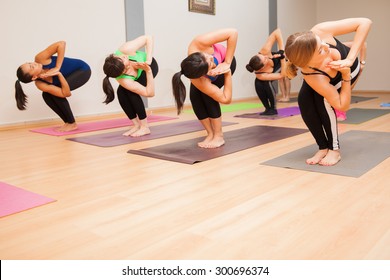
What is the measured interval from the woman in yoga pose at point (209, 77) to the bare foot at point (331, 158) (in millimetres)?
763

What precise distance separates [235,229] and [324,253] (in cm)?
31

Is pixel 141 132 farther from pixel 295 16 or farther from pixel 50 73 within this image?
pixel 295 16

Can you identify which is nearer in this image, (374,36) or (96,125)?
(96,125)

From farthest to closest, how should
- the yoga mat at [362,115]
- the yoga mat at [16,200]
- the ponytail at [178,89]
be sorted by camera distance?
the yoga mat at [362,115], the ponytail at [178,89], the yoga mat at [16,200]

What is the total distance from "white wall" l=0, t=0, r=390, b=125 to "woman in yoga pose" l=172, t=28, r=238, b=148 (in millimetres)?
2024

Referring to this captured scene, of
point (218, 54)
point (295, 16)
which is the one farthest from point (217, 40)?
point (295, 16)

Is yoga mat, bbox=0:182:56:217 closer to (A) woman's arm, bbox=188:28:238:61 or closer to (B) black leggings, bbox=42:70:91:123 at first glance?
(A) woman's arm, bbox=188:28:238:61

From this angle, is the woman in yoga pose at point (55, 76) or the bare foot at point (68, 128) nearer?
the woman in yoga pose at point (55, 76)

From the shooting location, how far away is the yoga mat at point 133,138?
3055 mm

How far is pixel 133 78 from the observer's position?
3.22 meters

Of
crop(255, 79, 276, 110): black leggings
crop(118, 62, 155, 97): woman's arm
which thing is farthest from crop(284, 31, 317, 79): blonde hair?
crop(255, 79, 276, 110): black leggings

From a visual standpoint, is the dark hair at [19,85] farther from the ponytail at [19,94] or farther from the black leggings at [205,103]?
the black leggings at [205,103]

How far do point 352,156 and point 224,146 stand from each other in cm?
83

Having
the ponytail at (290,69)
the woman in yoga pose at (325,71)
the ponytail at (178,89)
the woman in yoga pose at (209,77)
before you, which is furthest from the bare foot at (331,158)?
the ponytail at (178,89)
